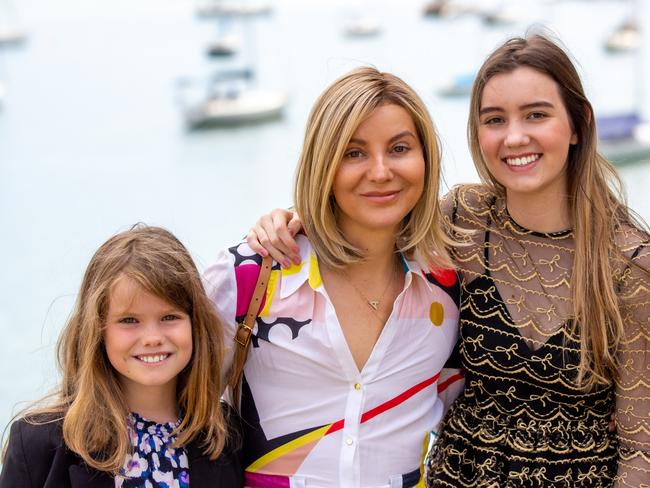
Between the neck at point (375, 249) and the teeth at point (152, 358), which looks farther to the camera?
the neck at point (375, 249)

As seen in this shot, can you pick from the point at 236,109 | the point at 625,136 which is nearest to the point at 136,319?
the point at 625,136

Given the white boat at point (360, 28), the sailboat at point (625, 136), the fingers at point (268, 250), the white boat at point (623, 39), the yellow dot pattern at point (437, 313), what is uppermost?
the white boat at point (360, 28)

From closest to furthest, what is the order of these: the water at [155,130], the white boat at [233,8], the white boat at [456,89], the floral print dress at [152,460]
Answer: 1. the floral print dress at [152,460]
2. the water at [155,130]
3. the white boat at [456,89]
4. the white boat at [233,8]

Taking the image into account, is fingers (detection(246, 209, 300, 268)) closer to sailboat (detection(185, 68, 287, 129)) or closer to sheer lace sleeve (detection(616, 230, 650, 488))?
sheer lace sleeve (detection(616, 230, 650, 488))

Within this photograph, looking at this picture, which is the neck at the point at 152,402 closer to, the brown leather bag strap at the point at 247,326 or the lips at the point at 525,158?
the brown leather bag strap at the point at 247,326

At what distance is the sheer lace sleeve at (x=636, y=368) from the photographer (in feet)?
8.84

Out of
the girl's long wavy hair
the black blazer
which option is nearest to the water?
the girl's long wavy hair

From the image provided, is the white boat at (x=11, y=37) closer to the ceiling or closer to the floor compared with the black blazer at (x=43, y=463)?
closer to the ceiling

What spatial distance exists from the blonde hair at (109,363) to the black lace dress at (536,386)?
826mm

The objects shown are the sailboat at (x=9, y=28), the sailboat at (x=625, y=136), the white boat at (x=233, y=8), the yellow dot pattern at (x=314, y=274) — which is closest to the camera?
the yellow dot pattern at (x=314, y=274)

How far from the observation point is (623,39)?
40.6m

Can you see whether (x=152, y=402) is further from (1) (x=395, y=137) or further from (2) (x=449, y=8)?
(2) (x=449, y=8)

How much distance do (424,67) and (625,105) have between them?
11263mm

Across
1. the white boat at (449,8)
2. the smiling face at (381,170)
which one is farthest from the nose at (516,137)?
the white boat at (449,8)
